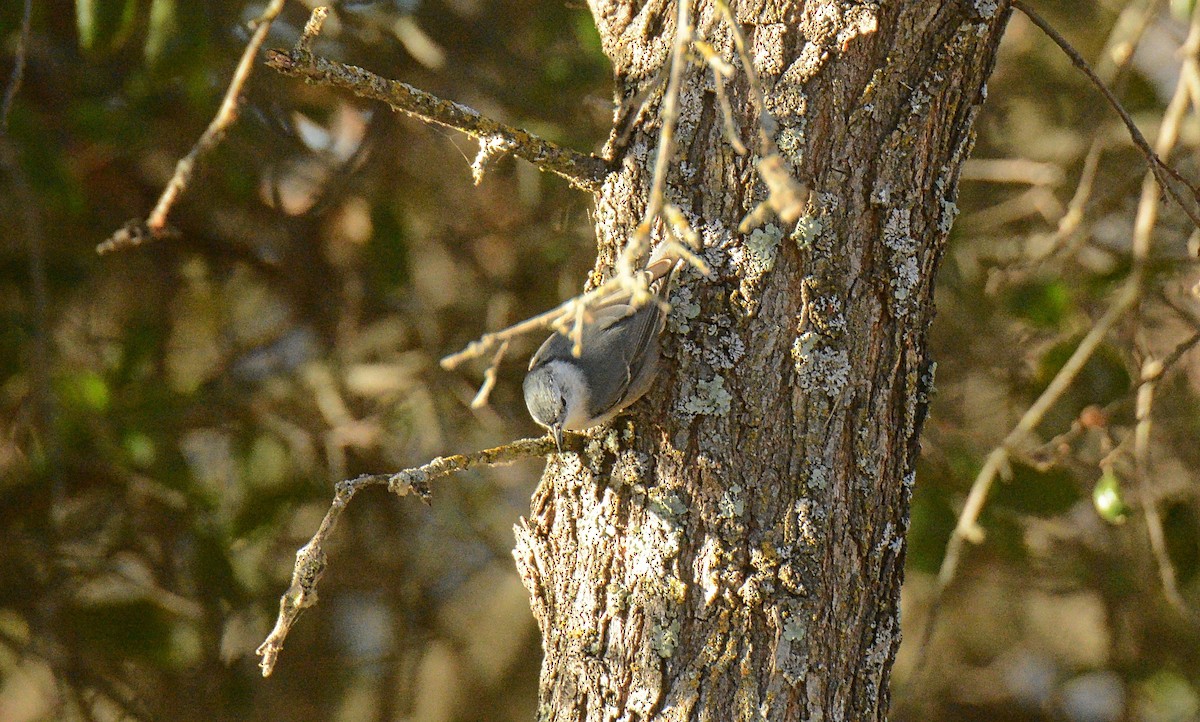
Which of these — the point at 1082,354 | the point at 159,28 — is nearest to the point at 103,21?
the point at 159,28

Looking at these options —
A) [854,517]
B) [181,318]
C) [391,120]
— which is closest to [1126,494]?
[854,517]

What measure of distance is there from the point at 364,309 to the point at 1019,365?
2.71 m

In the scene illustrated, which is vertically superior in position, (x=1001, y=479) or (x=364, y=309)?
(x=364, y=309)

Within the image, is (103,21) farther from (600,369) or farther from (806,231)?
(806,231)

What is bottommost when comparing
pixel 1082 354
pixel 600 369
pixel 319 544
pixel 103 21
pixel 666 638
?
pixel 666 638

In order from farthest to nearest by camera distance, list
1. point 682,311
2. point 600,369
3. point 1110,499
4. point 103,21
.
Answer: point 103,21, point 1110,499, point 600,369, point 682,311

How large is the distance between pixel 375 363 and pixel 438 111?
253cm

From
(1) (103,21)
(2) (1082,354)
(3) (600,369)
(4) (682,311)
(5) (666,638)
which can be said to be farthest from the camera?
(2) (1082,354)

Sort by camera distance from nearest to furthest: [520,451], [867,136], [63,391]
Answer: [867,136] → [520,451] → [63,391]

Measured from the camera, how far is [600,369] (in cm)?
204

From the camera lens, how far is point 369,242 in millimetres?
3830

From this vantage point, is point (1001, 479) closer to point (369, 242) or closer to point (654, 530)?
point (654, 530)

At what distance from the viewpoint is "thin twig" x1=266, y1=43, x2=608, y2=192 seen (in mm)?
1586

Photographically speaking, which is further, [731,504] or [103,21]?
[103,21]
